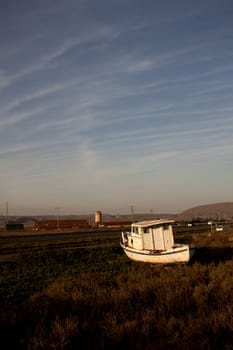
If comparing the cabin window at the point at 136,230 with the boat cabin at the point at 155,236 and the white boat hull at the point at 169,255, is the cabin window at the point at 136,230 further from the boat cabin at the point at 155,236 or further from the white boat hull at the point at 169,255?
the white boat hull at the point at 169,255

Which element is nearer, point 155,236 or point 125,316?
point 125,316

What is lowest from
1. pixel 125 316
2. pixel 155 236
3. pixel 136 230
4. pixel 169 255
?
pixel 125 316

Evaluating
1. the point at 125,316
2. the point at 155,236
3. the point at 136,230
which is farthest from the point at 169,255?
the point at 125,316

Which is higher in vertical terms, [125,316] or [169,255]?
[169,255]

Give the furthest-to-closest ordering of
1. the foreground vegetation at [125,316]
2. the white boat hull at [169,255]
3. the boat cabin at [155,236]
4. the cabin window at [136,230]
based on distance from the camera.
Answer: the cabin window at [136,230], the boat cabin at [155,236], the white boat hull at [169,255], the foreground vegetation at [125,316]

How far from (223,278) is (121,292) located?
17.5ft

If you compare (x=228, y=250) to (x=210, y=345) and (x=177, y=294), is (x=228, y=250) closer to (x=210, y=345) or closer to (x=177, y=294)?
(x=177, y=294)

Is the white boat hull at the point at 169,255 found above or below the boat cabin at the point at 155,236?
below

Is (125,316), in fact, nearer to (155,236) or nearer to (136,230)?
(155,236)

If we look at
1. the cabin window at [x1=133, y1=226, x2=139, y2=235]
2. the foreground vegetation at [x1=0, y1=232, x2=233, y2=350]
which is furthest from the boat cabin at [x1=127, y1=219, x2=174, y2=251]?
the foreground vegetation at [x1=0, y1=232, x2=233, y2=350]

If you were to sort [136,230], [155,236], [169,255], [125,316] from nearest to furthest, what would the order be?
[125,316] → [169,255] → [155,236] → [136,230]

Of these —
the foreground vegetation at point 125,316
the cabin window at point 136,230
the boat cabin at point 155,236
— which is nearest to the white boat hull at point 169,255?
the boat cabin at point 155,236

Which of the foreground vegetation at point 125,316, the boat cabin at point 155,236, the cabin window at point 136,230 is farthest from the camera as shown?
the cabin window at point 136,230

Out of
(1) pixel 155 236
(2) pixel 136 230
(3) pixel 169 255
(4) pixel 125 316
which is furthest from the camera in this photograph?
(2) pixel 136 230
